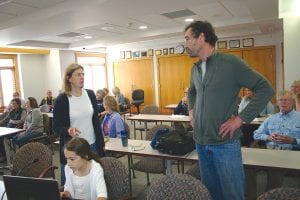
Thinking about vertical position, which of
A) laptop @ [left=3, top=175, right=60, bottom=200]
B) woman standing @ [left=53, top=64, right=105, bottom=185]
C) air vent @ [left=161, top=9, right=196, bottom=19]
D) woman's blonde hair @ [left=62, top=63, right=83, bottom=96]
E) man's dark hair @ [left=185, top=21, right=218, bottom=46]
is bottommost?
laptop @ [left=3, top=175, right=60, bottom=200]

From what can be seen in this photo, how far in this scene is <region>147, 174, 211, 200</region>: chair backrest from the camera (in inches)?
63.8

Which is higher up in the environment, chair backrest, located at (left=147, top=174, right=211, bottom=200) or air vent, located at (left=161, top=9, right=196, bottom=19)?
air vent, located at (left=161, top=9, right=196, bottom=19)

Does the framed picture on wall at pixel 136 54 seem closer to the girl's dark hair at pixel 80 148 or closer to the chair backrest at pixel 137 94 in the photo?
the chair backrest at pixel 137 94

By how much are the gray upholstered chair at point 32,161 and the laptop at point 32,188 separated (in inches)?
56.9

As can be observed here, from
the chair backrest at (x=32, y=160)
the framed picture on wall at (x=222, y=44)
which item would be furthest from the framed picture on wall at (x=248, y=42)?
the chair backrest at (x=32, y=160)

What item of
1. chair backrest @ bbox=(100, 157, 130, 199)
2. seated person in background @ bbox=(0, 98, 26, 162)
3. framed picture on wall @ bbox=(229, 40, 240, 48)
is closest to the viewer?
chair backrest @ bbox=(100, 157, 130, 199)

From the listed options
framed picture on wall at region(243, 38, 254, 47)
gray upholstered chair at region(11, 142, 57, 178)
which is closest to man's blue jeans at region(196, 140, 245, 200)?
gray upholstered chair at region(11, 142, 57, 178)

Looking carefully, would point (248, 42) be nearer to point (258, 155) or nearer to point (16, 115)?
point (16, 115)

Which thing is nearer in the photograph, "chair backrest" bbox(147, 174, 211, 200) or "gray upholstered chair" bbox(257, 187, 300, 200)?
"gray upholstered chair" bbox(257, 187, 300, 200)

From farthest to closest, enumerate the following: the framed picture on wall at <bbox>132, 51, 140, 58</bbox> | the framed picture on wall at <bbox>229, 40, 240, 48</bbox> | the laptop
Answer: the framed picture on wall at <bbox>132, 51, 140, 58</bbox>
the framed picture on wall at <bbox>229, 40, 240, 48</bbox>
the laptop

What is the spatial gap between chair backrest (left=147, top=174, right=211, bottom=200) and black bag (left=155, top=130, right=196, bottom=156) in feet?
3.01

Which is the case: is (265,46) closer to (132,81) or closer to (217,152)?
(132,81)

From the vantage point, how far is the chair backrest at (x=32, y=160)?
2861mm

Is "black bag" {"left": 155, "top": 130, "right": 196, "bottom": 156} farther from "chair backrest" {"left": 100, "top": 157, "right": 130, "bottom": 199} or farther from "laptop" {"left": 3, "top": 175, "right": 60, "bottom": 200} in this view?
"laptop" {"left": 3, "top": 175, "right": 60, "bottom": 200}
